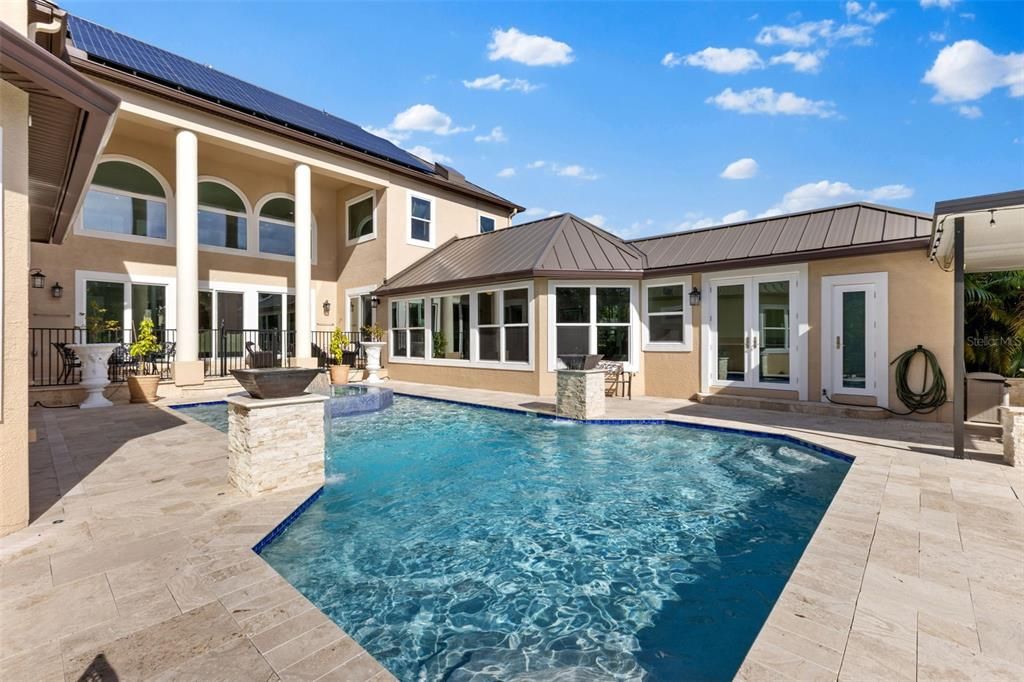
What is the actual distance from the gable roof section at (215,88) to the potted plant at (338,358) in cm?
571

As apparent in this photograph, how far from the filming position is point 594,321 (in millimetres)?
10711

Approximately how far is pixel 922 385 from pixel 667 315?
4.55m

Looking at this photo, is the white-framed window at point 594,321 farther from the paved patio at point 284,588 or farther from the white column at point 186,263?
the white column at point 186,263

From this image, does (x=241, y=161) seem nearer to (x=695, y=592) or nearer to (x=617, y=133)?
(x=617, y=133)

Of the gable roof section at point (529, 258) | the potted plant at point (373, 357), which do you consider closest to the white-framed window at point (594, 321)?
the gable roof section at point (529, 258)

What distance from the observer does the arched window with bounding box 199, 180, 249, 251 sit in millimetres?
13594

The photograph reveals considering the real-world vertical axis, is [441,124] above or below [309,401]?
above

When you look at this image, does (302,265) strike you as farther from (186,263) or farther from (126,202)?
(126,202)

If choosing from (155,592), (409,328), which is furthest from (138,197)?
(155,592)

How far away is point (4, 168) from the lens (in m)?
3.11

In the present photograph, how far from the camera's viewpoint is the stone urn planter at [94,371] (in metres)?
9.17

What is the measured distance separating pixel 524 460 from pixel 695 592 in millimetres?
3135

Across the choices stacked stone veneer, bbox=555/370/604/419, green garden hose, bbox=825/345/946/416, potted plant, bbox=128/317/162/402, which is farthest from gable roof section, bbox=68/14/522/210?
green garden hose, bbox=825/345/946/416

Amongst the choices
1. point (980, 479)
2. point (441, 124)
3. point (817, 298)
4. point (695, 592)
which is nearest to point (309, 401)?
point (695, 592)
